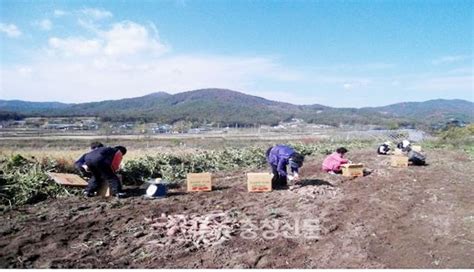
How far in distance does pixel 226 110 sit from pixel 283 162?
76.0m

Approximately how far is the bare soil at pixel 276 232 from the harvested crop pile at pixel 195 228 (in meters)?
0.09

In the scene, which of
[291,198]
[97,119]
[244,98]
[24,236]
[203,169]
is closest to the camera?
[24,236]

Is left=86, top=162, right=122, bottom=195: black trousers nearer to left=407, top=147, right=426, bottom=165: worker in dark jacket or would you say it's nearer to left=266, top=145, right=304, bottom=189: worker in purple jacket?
left=266, top=145, right=304, bottom=189: worker in purple jacket

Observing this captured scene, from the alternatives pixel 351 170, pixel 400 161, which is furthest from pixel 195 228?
pixel 400 161

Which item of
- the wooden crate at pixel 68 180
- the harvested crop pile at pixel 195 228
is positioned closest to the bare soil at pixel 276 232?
the harvested crop pile at pixel 195 228

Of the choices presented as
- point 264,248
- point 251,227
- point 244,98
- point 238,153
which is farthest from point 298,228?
point 244,98

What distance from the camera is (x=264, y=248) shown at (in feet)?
15.5

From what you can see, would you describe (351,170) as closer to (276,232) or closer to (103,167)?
(276,232)

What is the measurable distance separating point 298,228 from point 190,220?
51.7 inches

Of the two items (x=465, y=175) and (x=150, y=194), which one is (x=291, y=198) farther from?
(x=465, y=175)

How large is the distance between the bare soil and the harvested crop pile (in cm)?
→ 9

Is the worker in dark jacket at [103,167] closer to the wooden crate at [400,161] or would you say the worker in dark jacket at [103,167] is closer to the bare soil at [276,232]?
the bare soil at [276,232]

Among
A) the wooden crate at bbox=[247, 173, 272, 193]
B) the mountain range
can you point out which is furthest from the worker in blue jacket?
the mountain range

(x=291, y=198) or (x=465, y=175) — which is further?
(x=465, y=175)
